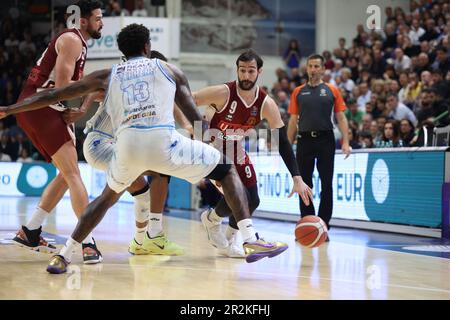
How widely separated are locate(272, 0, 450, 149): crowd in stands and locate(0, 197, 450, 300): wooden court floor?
3985mm

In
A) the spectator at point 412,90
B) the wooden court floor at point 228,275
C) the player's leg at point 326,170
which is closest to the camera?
the wooden court floor at point 228,275

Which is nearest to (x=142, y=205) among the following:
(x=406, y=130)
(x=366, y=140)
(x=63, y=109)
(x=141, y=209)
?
(x=141, y=209)

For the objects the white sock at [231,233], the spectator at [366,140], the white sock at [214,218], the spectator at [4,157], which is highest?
the spectator at [366,140]

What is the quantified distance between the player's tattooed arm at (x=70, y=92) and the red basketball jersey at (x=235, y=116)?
1555 mm

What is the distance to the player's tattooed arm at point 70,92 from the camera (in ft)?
17.6

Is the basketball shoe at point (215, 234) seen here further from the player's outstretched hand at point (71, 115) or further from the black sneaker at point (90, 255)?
the player's outstretched hand at point (71, 115)

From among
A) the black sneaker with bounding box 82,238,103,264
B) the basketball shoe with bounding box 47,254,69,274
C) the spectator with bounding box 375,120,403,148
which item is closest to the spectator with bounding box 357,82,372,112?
the spectator with bounding box 375,120,403,148

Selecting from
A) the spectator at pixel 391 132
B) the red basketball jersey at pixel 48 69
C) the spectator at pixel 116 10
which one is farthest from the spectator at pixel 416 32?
the red basketball jersey at pixel 48 69

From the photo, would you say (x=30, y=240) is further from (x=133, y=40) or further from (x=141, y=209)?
(x=133, y=40)

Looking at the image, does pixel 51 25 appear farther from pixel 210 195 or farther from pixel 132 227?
pixel 132 227

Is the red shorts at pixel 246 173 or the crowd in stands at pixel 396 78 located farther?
the crowd in stands at pixel 396 78

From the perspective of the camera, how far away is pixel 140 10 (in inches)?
811
